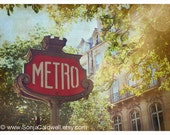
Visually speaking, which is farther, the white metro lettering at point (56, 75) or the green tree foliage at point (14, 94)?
the white metro lettering at point (56, 75)

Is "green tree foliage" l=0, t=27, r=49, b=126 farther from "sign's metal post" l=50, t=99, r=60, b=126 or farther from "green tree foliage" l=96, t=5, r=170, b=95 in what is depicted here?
"green tree foliage" l=96, t=5, r=170, b=95

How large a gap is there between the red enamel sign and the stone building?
17 cm

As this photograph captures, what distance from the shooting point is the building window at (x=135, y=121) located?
157 inches

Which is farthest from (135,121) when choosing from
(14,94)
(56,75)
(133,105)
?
(14,94)

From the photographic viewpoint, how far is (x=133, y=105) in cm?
408

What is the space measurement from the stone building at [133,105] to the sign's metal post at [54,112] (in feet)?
1.65

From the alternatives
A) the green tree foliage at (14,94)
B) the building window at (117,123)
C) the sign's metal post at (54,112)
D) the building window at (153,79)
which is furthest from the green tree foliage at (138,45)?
the green tree foliage at (14,94)

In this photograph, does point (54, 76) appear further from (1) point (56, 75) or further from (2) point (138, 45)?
(2) point (138, 45)

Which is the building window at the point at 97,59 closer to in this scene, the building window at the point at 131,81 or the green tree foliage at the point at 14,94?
the building window at the point at 131,81

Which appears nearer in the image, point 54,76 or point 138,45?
point 54,76

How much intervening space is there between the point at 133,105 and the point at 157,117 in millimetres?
292

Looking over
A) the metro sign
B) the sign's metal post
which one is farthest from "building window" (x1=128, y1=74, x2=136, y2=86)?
the sign's metal post

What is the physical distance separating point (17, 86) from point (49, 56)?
50 centimetres

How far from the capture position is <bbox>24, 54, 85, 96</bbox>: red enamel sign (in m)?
3.98
